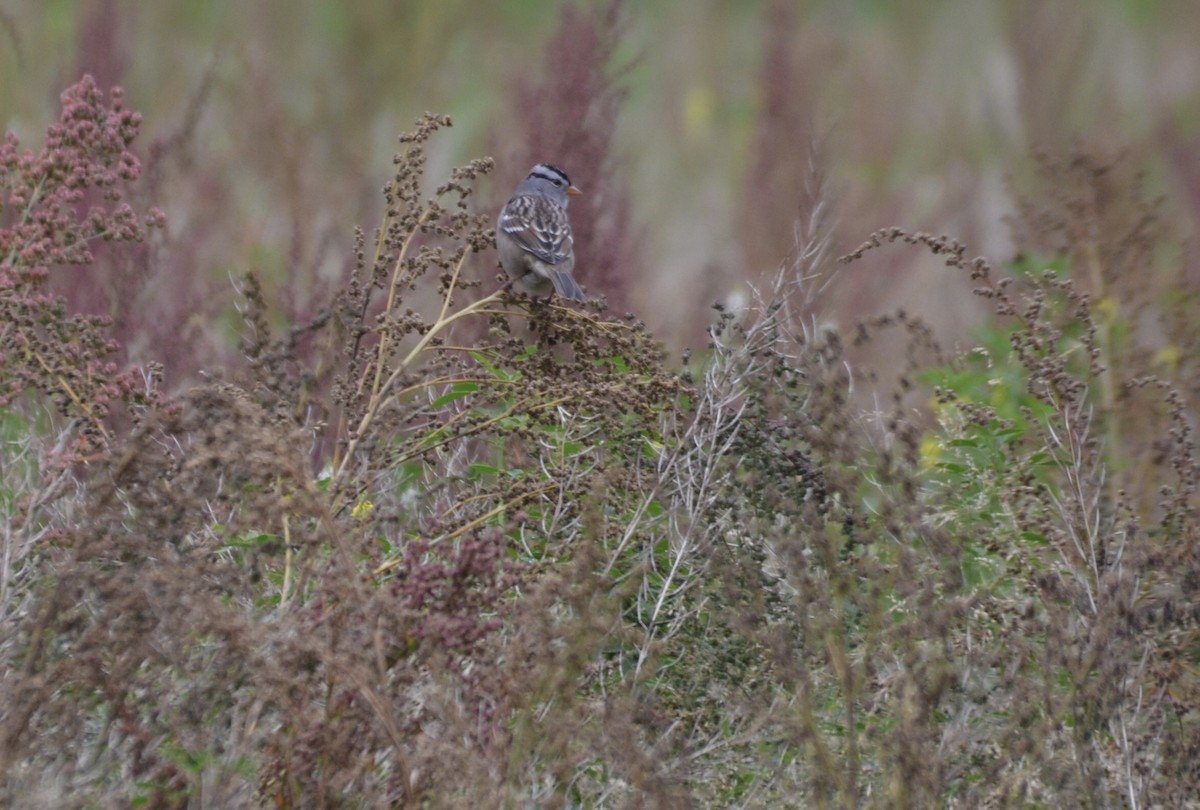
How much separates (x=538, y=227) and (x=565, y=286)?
0.70m

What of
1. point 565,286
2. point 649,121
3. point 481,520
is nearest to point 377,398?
point 481,520

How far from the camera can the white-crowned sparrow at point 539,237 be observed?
5.82 m

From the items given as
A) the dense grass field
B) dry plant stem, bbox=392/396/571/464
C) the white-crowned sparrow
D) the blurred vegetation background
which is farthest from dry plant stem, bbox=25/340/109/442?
the blurred vegetation background

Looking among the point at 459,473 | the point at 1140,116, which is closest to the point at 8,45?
the point at 459,473

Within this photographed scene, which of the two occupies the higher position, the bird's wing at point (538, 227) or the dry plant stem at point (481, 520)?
the bird's wing at point (538, 227)

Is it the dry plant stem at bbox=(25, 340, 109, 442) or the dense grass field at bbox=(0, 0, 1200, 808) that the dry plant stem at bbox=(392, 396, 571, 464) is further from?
the dry plant stem at bbox=(25, 340, 109, 442)

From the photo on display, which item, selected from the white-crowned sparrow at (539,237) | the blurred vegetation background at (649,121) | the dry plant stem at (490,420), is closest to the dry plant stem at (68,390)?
the dry plant stem at (490,420)

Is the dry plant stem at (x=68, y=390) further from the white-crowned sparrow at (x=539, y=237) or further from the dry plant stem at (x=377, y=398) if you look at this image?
the white-crowned sparrow at (x=539, y=237)

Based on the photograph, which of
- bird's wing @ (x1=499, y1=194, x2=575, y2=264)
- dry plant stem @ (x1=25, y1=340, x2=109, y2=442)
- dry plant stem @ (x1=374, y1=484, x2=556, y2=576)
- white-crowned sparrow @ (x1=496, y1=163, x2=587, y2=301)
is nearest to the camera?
dry plant stem @ (x1=374, y1=484, x2=556, y2=576)

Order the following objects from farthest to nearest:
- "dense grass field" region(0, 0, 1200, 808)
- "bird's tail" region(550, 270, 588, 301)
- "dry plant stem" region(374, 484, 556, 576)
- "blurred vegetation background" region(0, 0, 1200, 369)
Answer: "blurred vegetation background" region(0, 0, 1200, 369) → "bird's tail" region(550, 270, 588, 301) → "dry plant stem" region(374, 484, 556, 576) → "dense grass field" region(0, 0, 1200, 808)

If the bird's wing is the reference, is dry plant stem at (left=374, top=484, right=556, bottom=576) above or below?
below

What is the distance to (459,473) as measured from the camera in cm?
457

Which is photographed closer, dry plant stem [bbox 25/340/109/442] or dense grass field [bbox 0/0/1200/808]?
dense grass field [bbox 0/0/1200/808]

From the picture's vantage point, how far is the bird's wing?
236 inches
